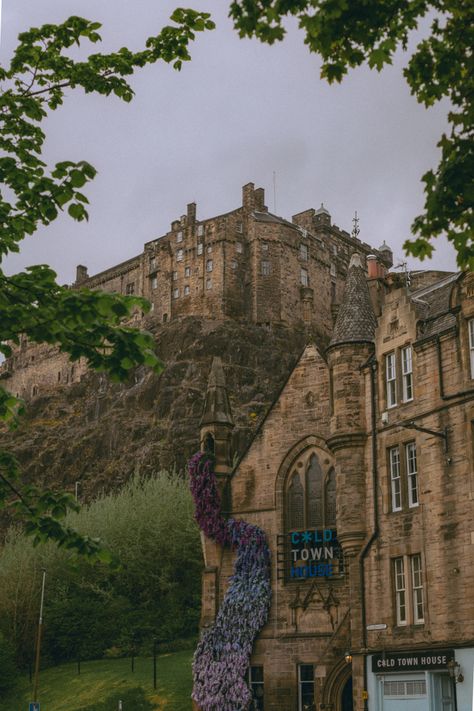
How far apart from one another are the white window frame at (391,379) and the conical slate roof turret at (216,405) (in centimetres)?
843

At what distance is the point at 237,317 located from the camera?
10769cm

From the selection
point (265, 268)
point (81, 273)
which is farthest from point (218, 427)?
point (81, 273)

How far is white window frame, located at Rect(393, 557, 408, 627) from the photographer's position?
3003 centimetres

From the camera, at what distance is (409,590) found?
29844mm

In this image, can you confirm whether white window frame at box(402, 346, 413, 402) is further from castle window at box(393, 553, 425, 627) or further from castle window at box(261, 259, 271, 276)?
castle window at box(261, 259, 271, 276)

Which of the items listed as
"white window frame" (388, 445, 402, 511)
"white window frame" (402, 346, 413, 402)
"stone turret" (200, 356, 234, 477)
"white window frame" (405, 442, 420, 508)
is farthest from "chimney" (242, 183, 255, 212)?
"white window frame" (405, 442, 420, 508)

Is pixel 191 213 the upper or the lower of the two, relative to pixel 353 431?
upper

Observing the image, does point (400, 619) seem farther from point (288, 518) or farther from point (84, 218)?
point (84, 218)

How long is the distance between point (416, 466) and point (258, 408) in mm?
58994

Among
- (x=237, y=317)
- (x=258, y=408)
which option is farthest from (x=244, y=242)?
(x=258, y=408)

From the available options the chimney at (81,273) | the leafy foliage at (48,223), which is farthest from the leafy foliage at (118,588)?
the chimney at (81,273)

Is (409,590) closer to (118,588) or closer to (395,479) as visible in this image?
(395,479)

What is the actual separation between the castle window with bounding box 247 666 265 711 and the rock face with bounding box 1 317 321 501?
4274cm

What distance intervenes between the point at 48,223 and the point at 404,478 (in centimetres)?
2047
